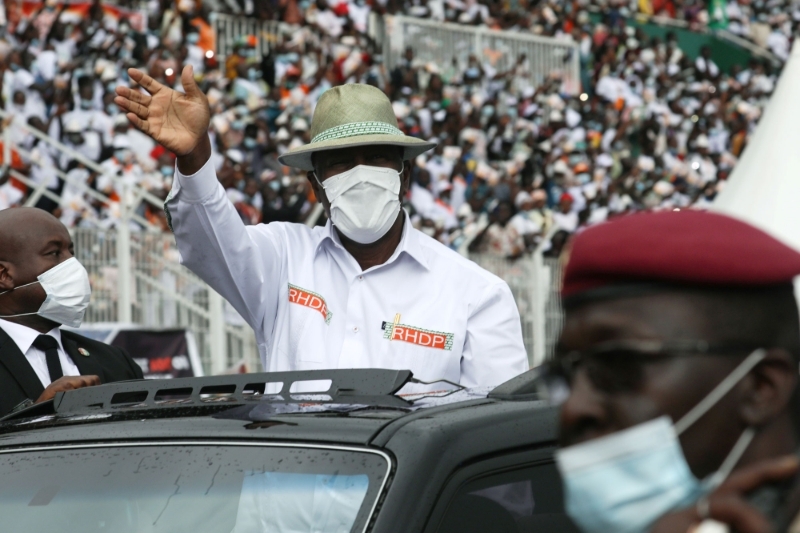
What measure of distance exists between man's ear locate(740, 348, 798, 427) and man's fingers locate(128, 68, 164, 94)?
6.97 feet

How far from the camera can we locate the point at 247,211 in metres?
12.6

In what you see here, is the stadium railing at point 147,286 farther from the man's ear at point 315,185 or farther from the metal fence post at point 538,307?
the man's ear at point 315,185

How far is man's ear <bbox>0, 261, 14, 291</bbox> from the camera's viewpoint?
4.00m

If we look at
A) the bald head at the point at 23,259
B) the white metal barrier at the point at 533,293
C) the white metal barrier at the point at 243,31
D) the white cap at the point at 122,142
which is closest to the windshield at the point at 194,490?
the bald head at the point at 23,259

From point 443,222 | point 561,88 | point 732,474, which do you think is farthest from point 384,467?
point 561,88

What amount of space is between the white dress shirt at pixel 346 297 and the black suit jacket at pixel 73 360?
73cm

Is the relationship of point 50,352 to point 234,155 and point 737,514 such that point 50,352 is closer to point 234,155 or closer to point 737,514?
point 737,514

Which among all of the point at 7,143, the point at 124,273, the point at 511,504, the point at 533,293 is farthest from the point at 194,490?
the point at 533,293

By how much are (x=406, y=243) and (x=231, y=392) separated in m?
0.87

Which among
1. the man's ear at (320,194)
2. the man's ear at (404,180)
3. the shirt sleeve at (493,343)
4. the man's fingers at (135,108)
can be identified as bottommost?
the shirt sleeve at (493,343)

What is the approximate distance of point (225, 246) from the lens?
331cm

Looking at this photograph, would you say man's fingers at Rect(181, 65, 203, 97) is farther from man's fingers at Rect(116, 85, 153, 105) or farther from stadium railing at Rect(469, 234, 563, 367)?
stadium railing at Rect(469, 234, 563, 367)

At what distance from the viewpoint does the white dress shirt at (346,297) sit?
3297mm

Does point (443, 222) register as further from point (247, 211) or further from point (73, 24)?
point (73, 24)
